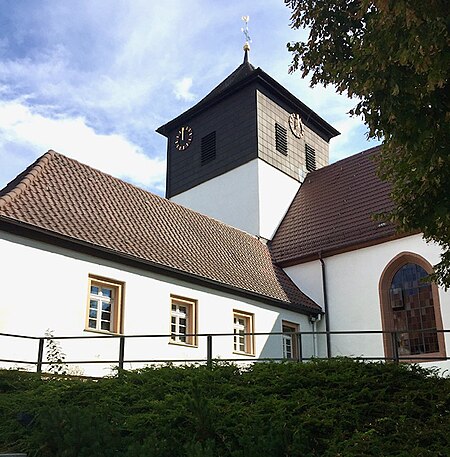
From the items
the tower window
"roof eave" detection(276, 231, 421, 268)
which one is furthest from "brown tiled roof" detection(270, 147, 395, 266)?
the tower window

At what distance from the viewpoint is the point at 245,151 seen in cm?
2711

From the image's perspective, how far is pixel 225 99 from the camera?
2894 cm

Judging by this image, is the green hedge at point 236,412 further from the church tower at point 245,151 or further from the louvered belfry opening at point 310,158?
the louvered belfry opening at point 310,158

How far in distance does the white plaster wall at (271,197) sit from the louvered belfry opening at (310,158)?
229 cm

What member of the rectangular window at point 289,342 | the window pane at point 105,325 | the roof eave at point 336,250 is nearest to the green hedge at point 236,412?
the window pane at point 105,325

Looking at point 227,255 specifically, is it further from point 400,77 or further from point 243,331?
point 400,77

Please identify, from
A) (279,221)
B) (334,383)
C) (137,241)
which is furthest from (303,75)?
(279,221)

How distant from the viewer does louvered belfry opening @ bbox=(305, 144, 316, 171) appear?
29.8 meters

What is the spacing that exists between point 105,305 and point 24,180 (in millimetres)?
3795

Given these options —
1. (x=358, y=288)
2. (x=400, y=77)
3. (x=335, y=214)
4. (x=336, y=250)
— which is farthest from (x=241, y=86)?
(x=400, y=77)

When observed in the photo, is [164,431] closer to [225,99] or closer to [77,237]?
[77,237]

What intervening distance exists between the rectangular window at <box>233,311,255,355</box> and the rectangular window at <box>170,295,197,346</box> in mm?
1564

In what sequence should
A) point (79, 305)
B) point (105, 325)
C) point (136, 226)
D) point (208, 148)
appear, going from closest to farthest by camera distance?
1. point (79, 305)
2. point (105, 325)
3. point (136, 226)
4. point (208, 148)

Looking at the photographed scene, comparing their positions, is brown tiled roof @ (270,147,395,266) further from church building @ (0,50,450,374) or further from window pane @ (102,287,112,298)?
window pane @ (102,287,112,298)
